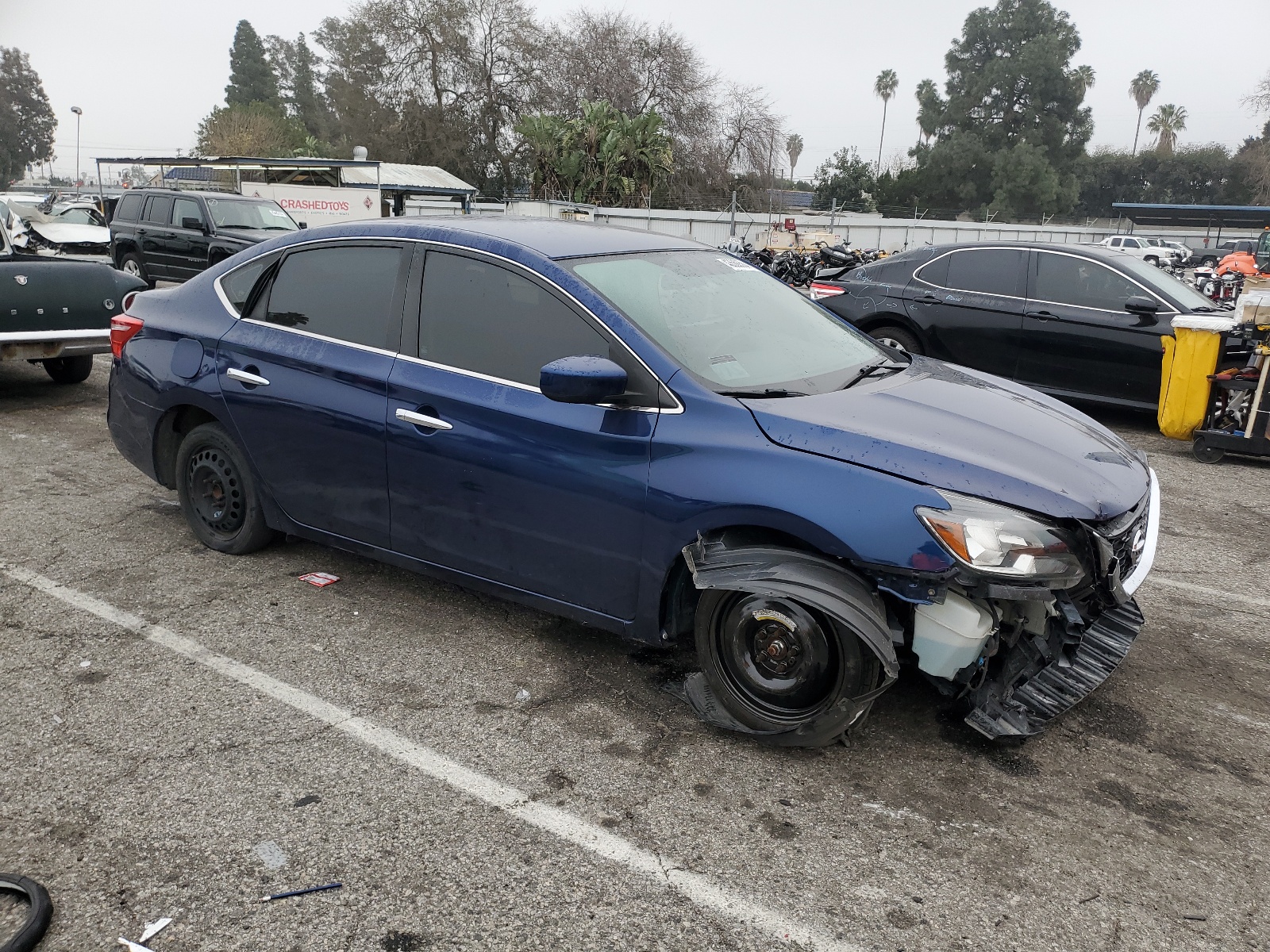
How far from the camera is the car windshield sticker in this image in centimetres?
349

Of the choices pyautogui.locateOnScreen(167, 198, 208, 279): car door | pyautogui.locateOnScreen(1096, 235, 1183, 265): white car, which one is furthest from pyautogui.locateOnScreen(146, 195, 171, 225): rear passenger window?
pyautogui.locateOnScreen(1096, 235, 1183, 265): white car

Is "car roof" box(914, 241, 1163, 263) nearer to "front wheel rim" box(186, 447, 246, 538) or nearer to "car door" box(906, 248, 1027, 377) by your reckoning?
"car door" box(906, 248, 1027, 377)

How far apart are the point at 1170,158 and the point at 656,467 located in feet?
273

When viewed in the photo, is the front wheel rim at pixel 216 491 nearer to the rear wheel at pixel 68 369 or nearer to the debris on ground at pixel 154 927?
the debris on ground at pixel 154 927

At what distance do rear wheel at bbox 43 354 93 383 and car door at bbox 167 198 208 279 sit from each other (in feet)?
22.5

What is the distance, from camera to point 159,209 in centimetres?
1630

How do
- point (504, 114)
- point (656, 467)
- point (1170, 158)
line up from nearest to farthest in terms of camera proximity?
point (656, 467) → point (504, 114) → point (1170, 158)

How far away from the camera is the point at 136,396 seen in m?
4.90

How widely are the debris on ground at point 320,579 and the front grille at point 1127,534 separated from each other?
3325 millimetres

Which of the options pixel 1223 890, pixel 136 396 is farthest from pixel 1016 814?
pixel 136 396

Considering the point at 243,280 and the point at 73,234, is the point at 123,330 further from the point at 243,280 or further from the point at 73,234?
the point at 73,234

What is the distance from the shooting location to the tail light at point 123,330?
4938 mm

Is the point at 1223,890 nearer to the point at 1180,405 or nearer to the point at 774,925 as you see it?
the point at 774,925

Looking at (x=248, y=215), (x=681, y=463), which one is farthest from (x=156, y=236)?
(x=681, y=463)
